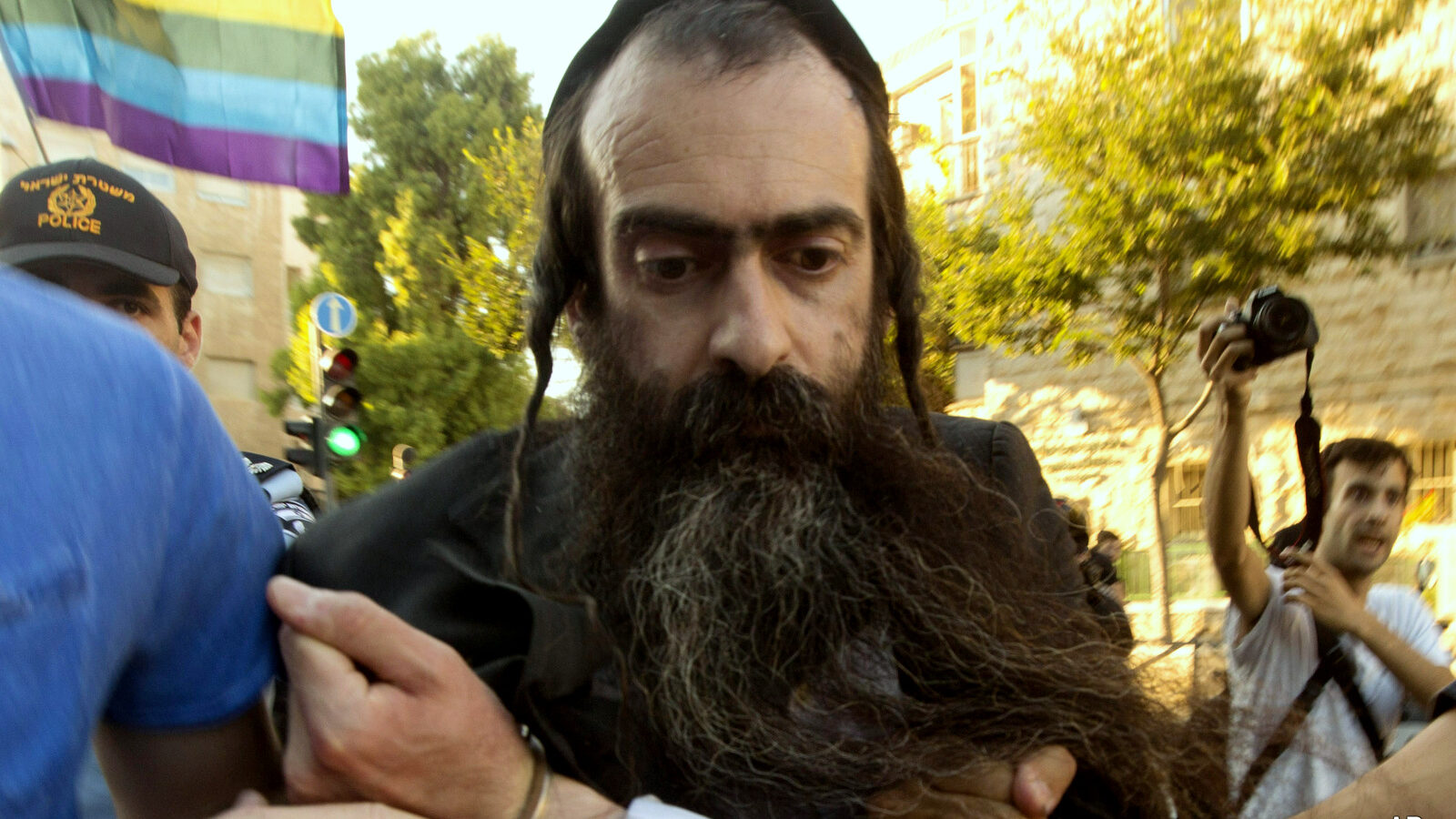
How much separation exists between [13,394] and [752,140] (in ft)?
3.14

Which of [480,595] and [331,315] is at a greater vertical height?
[331,315]

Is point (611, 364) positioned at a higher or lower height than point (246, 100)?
lower

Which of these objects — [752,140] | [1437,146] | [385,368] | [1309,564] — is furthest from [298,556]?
[385,368]

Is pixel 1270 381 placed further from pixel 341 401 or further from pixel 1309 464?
pixel 1309 464

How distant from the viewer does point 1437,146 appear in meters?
9.30

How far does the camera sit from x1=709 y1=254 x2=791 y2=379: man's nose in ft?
4.61

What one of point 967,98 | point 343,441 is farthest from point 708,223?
point 967,98

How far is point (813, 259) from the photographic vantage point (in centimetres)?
151

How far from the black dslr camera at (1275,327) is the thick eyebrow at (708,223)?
4.54 feet

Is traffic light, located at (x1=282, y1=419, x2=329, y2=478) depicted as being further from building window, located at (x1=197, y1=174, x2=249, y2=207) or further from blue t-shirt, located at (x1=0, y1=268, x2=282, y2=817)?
building window, located at (x1=197, y1=174, x2=249, y2=207)

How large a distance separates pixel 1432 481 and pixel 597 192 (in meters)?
12.5

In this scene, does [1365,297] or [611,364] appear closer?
[611,364]

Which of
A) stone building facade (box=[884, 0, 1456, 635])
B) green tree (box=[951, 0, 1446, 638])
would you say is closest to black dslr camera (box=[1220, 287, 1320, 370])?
green tree (box=[951, 0, 1446, 638])

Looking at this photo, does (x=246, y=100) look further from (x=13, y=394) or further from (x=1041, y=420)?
(x=1041, y=420)
